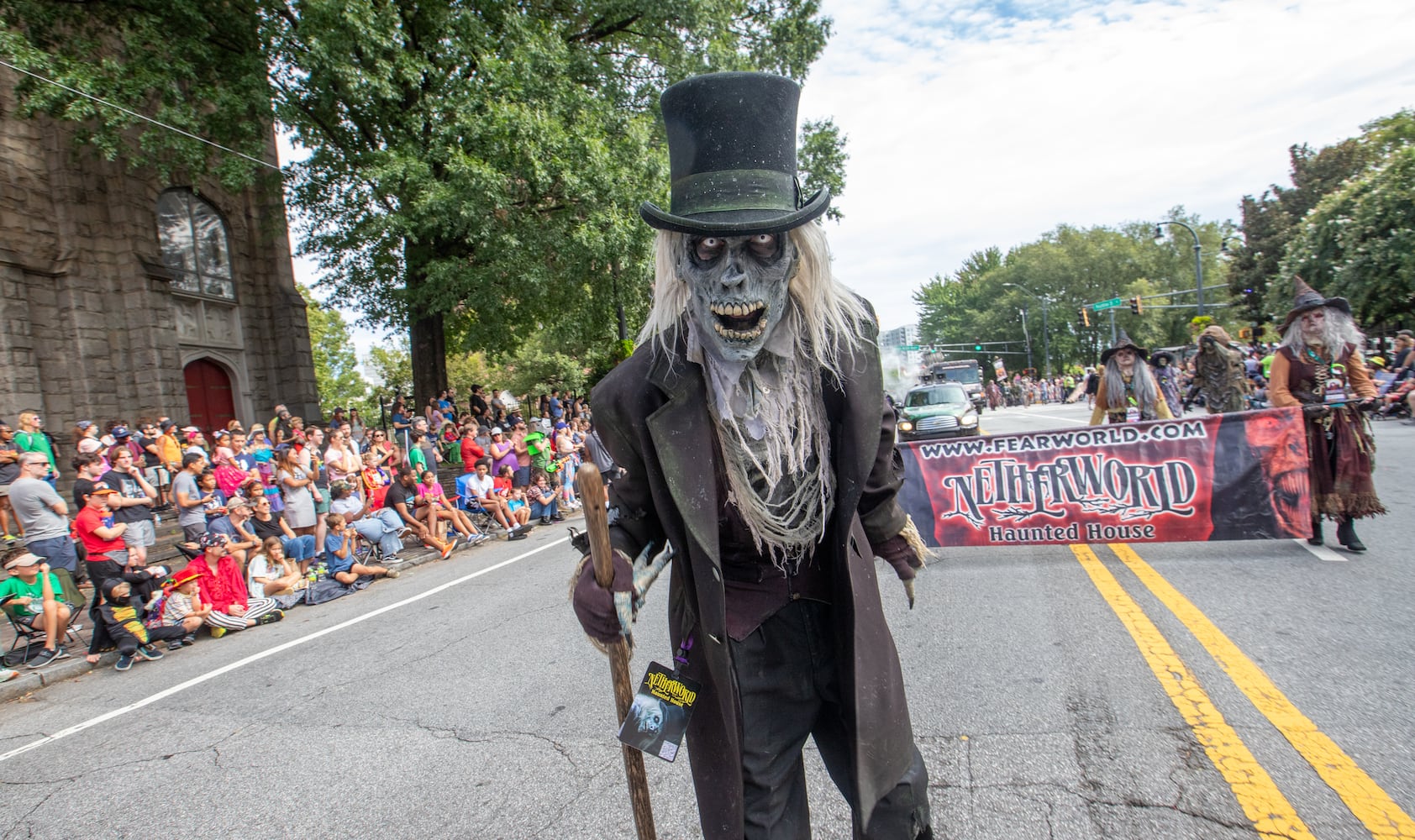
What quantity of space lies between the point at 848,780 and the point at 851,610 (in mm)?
448

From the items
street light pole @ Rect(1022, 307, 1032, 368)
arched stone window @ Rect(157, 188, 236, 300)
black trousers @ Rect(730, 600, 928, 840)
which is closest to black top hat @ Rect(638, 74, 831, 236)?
black trousers @ Rect(730, 600, 928, 840)

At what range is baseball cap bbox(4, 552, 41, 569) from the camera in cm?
678

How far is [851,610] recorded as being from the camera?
6.17ft

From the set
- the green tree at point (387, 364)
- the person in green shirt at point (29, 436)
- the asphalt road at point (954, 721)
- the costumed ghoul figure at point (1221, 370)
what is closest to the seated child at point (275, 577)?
the asphalt road at point (954, 721)

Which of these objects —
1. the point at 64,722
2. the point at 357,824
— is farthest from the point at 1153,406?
the point at 64,722

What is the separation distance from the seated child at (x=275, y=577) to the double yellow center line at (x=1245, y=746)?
803 cm

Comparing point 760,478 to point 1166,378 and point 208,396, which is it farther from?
point 208,396

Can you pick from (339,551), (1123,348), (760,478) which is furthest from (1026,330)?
(760,478)

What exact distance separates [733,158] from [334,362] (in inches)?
2129

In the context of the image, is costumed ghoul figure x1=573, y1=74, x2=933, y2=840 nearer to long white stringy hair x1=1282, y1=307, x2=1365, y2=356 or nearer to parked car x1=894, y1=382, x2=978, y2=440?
long white stringy hair x1=1282, y1=307, x2=1365, y2=356

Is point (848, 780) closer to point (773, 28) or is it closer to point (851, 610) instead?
point (851, 610)

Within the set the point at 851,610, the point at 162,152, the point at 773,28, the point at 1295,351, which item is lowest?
the point at 851,610

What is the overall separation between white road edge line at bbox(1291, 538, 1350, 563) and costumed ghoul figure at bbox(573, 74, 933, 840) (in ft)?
16.4

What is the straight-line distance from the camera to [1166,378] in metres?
10.2
